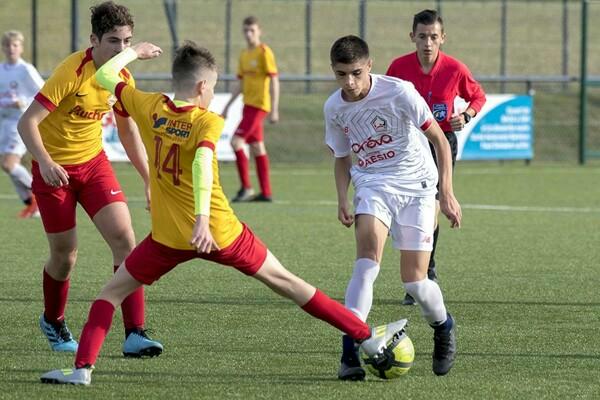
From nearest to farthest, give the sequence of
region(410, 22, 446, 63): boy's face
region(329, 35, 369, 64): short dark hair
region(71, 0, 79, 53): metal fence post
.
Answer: region(329, 35, 369, 64): short dark hair → region(410, 22, 446, 63): boy's face → region(71, 0, 79, 53): metal fence post

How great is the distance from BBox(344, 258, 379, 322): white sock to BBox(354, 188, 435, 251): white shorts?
0.21 meters

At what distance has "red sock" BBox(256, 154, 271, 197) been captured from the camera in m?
15.4

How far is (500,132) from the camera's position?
2141cm

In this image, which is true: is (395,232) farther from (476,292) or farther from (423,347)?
(476,292)

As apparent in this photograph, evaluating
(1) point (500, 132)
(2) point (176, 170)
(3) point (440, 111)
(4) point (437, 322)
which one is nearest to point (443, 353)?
(4) point (437, 322)

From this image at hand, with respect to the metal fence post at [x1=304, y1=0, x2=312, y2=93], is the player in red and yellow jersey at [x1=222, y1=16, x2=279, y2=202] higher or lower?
lower

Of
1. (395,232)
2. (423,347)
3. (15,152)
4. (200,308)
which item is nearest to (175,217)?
(395,232)

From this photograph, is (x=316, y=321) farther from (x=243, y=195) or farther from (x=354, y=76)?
(x=243, y=195)

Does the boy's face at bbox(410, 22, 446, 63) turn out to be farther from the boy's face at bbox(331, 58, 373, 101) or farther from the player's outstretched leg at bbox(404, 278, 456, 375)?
the player's outstretched leg at bbox(404, 278, 456, 375)

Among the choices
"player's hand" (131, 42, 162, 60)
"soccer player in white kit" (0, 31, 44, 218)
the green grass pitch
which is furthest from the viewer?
"soccer player in white kit" (0, 31, 44, 218)

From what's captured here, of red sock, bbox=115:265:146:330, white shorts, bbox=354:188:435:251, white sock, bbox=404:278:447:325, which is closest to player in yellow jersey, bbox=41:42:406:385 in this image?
white sock, bbox=404:278:447:325

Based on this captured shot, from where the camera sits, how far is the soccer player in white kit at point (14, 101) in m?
13.2

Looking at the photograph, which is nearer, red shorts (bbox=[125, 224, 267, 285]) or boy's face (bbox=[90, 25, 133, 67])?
red shorts (bbox=[125, 224, 267, 285])

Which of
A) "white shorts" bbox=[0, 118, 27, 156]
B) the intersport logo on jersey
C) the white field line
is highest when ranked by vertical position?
the intersport logo on jersey
